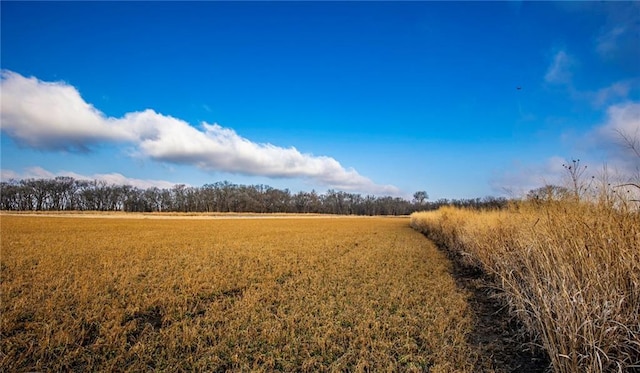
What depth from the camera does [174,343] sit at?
5.06m

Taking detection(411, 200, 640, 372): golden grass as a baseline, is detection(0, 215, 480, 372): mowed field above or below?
below

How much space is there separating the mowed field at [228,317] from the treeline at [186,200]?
94.8 m

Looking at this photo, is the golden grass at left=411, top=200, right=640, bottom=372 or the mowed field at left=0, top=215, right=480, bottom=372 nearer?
the golden grass at left=411, top=200, right=640, bottom=372

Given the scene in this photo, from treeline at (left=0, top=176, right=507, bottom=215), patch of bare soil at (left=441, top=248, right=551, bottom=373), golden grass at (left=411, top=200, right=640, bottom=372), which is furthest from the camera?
treeline at (left=0, top=176, right=507, bottom=215)

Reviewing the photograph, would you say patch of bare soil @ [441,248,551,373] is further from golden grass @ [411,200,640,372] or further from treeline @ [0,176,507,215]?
treeline @ [0,176,507,215]

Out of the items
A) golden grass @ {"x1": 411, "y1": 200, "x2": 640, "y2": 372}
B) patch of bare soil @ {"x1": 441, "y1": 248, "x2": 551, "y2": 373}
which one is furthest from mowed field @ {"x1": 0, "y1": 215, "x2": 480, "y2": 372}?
golden grass @ {"x1": 411, "y1": 200, "x2": 640, "y2": 372}

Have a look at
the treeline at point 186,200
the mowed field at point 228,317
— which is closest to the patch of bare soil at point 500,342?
the mowed field at point 228,317

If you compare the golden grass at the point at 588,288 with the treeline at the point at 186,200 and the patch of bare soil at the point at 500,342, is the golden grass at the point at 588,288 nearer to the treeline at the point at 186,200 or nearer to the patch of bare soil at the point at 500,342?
the patch of bare soil at the point at 500,342

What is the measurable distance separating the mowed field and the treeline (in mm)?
94781

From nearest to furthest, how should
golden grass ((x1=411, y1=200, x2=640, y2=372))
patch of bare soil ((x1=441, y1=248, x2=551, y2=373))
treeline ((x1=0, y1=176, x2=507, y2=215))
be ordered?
golden grass ((x1=411, y1=200, x2=640, y2=372))
patch of bare soil ((x1=441, y1=248, x2=551, y2=373))
treeline ((x1=0, y1=176, x2=507, y2=215))

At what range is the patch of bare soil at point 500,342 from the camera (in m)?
4.55

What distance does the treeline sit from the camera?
351 feet

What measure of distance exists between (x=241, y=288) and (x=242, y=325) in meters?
2.88

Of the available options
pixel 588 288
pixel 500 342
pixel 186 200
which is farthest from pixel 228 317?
pixel 186 200
